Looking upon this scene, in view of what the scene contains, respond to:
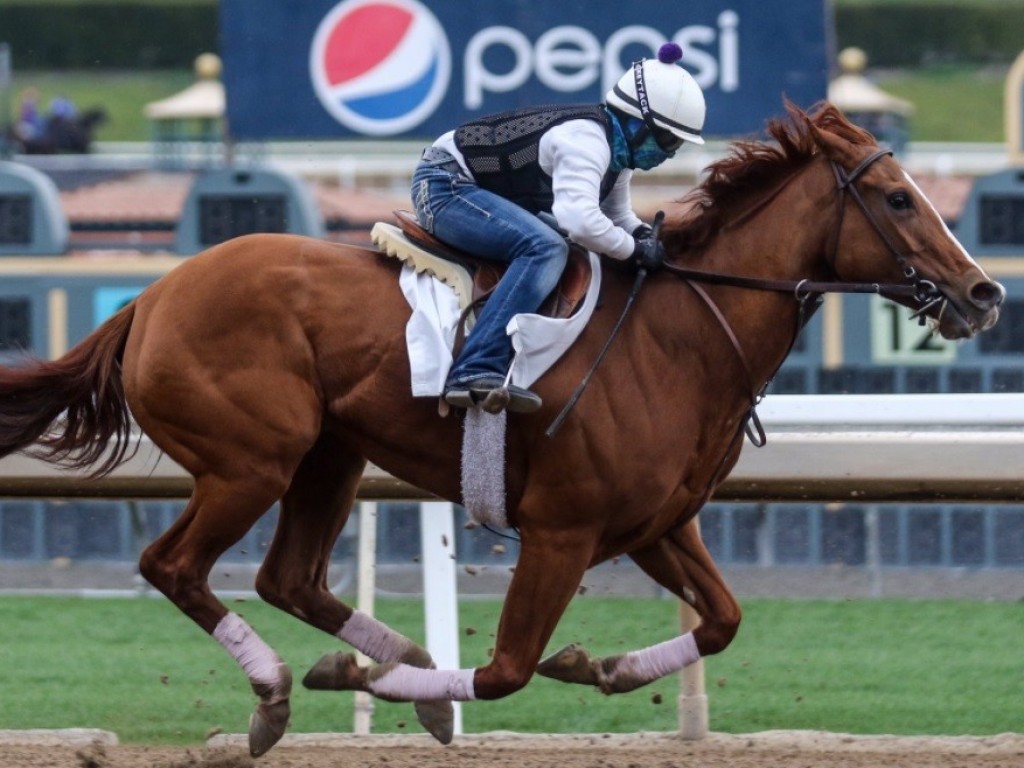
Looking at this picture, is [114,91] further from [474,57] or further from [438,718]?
[438,718]

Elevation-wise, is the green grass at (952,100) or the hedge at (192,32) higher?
the hedge at (192,32)

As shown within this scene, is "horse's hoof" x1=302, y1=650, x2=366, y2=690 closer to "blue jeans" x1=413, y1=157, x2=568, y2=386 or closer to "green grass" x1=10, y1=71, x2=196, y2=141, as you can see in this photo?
"blue jeans" x1=413, y1=157, x2=568, y2=386

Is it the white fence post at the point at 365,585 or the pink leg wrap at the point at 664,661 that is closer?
the pink leg wrap at the point at 664,661

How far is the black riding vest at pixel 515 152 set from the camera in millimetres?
4844

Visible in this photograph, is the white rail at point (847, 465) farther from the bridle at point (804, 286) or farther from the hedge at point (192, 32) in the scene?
the hedge at point (192, 32)

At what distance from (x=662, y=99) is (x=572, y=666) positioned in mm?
1503

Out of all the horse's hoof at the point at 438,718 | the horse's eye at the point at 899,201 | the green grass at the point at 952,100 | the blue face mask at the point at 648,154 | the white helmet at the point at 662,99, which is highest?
the white helmet at the point at 662,99

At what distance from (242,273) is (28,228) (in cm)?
511

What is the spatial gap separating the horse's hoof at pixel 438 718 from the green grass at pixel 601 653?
723mm

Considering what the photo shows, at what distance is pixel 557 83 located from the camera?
34.5 feet

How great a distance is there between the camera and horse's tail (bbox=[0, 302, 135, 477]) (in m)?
5.20

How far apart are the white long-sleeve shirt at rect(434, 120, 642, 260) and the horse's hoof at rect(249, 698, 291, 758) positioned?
1.46m

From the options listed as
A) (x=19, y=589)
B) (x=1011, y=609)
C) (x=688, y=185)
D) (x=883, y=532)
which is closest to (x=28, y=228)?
(x=19, y=589)

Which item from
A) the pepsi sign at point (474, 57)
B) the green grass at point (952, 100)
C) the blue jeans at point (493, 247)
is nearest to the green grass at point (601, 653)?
the blue jeans at point (493, 247)
